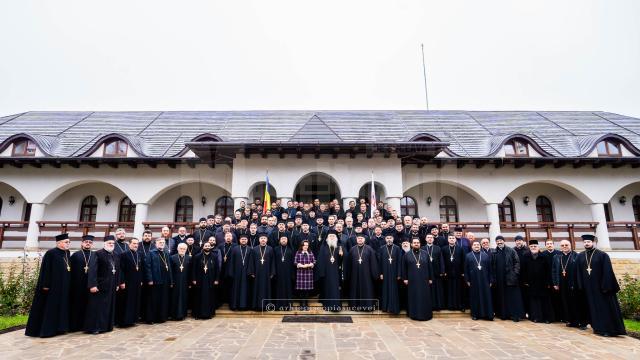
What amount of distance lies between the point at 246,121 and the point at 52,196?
30.1 feet

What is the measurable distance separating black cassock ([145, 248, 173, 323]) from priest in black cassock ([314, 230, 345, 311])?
132 inches

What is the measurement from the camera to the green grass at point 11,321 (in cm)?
659

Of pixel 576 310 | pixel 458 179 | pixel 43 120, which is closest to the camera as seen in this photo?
pixel 576 310

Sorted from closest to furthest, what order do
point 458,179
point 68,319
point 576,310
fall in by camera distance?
1. point 68,319
2. point 576,310
3. point 458,179

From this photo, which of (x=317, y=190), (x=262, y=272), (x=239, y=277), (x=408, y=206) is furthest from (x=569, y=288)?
(x=317, y=190)

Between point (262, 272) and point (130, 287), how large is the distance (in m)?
2.75

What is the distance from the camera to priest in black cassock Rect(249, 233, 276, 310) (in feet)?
24.5

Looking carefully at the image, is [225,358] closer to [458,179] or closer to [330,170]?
[330,170]

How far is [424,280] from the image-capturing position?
23.8 feet

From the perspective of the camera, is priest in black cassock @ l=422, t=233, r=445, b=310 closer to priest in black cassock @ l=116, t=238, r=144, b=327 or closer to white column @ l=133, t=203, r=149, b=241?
priest in black cassock @ l=116, t=238, r=144, b=327

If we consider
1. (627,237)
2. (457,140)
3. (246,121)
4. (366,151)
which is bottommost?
(627,237)

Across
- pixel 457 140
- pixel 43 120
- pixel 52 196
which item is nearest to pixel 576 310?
pixel 457 140

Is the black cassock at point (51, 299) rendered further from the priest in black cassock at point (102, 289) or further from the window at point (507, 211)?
the window at point (507, 211)

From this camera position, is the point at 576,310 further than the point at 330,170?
No
